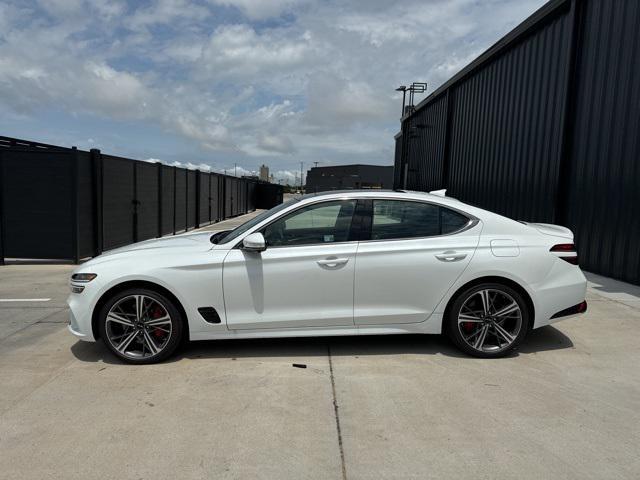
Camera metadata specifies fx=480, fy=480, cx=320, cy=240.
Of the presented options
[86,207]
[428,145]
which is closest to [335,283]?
[86,207]

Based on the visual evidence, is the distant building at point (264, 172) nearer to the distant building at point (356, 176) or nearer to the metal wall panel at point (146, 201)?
the distant building at point (356, 176)

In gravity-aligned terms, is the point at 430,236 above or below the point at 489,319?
above

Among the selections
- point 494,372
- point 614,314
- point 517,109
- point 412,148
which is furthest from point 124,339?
point 412,148

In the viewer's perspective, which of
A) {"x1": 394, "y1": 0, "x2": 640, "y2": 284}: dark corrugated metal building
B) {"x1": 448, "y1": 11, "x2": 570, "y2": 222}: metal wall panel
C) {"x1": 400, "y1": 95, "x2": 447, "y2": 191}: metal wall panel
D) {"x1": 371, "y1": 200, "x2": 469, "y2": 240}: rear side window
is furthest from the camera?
{"x1": 400, "y1": 95, "x2": 447, "y2": 191}: metal wall panel

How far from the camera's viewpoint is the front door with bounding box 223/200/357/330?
168 inches

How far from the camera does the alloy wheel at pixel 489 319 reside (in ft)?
14.5

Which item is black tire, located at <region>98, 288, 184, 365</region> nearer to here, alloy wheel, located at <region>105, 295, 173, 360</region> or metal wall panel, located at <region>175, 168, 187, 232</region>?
alloy wheel, located at <region>105, 295, 173, 360</region>

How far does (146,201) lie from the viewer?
13391mm

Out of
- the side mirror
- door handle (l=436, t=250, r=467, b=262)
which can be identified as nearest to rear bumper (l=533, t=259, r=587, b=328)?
door handle (l=436, t=250, r=467, b=262)

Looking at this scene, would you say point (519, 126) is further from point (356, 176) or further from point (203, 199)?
point (356, 176)

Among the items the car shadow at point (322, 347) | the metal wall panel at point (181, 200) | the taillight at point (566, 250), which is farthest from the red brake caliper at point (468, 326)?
the metal wall panel at point (181, 200)

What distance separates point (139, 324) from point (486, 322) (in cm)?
316

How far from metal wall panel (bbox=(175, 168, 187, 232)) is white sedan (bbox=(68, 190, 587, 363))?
12350mm

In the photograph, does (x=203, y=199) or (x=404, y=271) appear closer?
(x=404, y=271)
